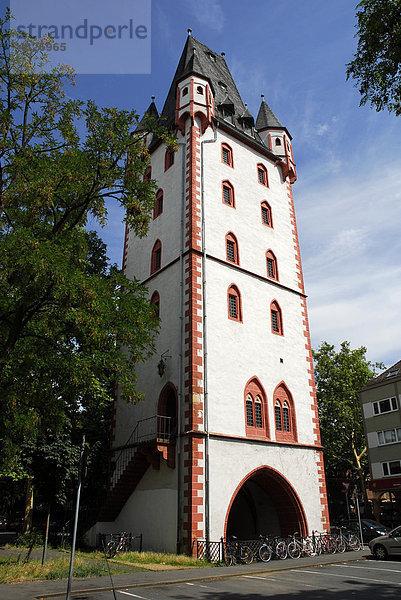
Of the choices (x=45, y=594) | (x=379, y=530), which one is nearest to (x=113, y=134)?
(x=45, y=594)

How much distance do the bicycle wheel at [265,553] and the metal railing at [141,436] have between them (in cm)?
480

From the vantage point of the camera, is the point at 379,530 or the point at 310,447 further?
the point at 379,530

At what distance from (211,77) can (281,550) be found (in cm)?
2603

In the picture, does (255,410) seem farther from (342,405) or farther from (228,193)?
(342,405)

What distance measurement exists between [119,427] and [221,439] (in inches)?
255

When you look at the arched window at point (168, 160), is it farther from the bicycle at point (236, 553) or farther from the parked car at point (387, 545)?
the parked car at point (387, 545)

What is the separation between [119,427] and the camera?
22578mm

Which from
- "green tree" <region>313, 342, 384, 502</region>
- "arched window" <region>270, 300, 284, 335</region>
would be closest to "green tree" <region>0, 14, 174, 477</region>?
"arched window" <region>270, 300, 284, 335</region>

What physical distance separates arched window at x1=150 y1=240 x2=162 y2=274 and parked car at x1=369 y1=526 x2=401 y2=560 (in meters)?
14.6

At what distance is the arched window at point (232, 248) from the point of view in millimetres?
22797

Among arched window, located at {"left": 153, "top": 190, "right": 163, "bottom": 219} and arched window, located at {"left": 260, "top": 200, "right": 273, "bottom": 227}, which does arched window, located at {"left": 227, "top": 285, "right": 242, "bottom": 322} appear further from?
arched window, located at {"left": 153, "top": 190, "right": 163, "bottom": 219}

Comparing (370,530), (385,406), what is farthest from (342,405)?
(370,530)

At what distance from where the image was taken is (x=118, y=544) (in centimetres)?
1758

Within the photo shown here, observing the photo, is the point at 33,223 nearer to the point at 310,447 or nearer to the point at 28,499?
the point at 310,447
